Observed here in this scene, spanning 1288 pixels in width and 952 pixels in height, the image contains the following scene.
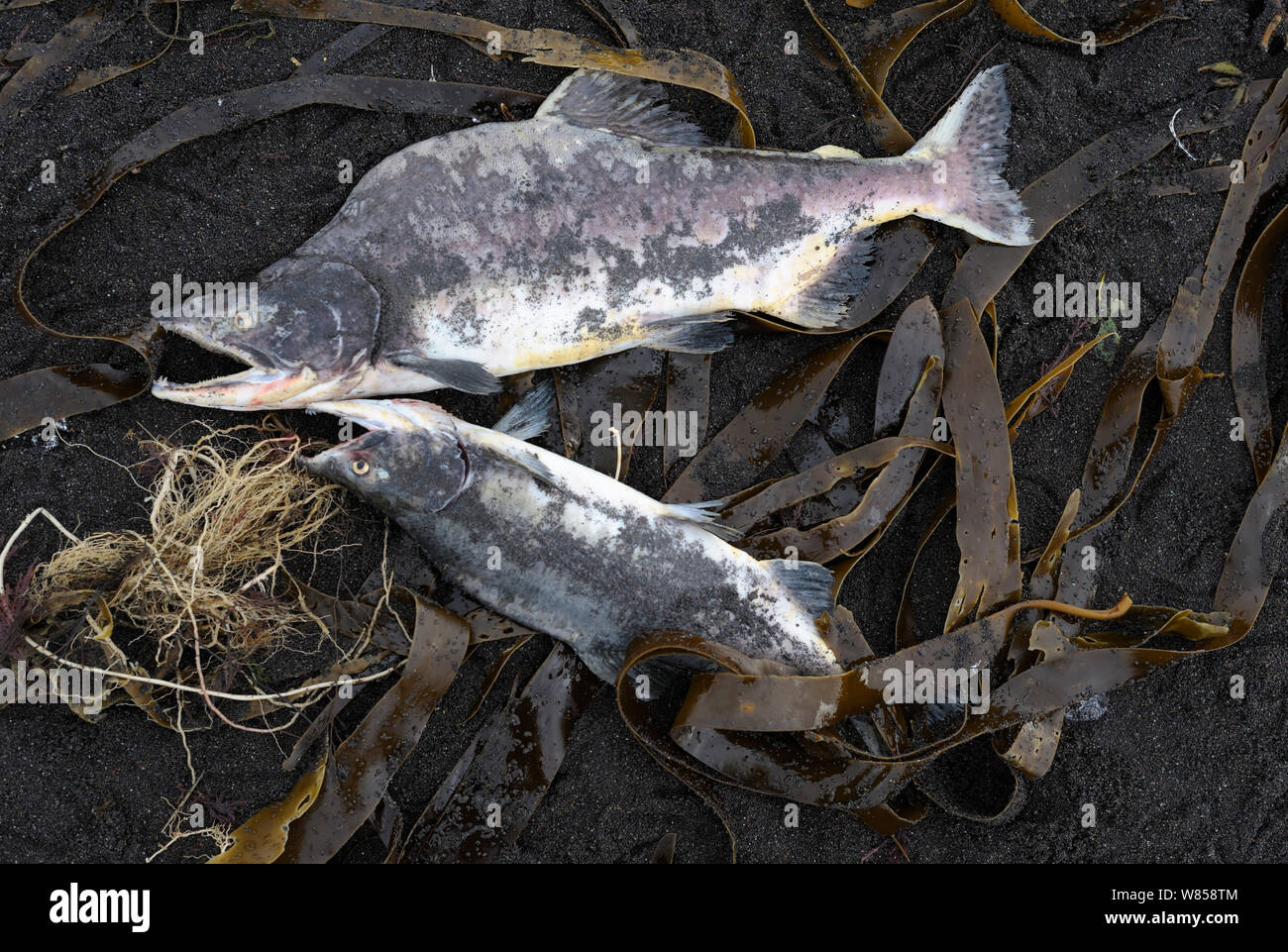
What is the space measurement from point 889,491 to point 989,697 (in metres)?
1.06

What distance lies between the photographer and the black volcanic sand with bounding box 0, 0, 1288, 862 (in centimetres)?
392

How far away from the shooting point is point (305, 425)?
13.3 ft

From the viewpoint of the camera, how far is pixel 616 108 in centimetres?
405

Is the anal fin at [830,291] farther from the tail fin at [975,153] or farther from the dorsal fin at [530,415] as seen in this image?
the dorsal fin at [530,415]

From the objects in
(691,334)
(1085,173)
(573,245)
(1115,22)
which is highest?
(1115,22)

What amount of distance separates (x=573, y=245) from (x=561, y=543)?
52.6 inches

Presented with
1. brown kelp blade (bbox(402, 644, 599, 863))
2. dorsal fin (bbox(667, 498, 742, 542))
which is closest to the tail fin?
dorsal fin (bbox(667, 498, 742, 542))

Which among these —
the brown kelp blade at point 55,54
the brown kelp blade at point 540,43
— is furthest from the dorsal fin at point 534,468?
the brown kelp blade at point 55,54

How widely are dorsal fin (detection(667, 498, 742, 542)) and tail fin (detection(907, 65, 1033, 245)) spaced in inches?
69.1

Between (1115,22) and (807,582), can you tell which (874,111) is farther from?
(807,582)

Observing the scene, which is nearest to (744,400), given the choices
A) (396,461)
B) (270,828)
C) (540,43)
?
(396,461)

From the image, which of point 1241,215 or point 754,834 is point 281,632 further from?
point 1241,215

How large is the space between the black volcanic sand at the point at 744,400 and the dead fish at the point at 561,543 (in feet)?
1.16

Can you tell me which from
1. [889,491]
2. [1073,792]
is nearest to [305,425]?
[889,491]
